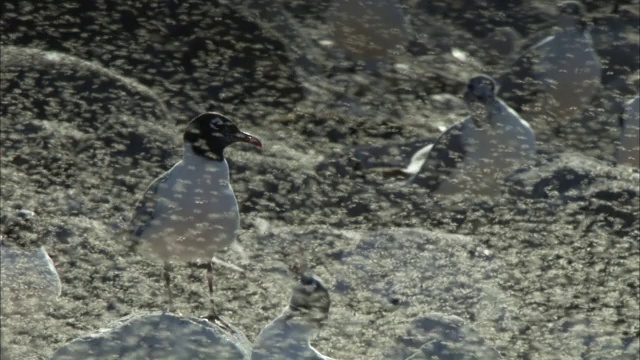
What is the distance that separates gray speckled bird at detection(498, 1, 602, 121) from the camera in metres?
1.63

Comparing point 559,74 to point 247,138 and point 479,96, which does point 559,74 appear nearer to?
point 479,96

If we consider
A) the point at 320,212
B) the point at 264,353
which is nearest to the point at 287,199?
the point at 320,212

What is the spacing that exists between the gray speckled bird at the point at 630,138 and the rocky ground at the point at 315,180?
17mm

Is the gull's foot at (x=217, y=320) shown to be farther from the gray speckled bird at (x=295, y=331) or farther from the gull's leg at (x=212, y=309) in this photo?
the gray speckled bird at (x=295, y=331)

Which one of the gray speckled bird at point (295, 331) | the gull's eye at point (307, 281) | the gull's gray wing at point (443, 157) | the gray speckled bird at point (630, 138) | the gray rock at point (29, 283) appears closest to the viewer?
the gray speckled bird at point (295, 331)

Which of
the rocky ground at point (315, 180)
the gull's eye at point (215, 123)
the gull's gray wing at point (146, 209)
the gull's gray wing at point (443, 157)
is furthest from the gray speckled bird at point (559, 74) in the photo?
the gull's gray wing at point (146, 209)

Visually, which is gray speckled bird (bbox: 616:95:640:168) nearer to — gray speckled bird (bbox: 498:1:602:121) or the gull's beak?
gray speckled bird (bbox: 498:1:602:121)

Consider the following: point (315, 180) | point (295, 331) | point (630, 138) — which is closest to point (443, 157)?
point (315, 180)

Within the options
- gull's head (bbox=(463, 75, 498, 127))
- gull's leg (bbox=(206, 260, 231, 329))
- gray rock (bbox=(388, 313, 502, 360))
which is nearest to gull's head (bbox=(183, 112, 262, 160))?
gull's leg (bbox=(206, 260, 231, 329))

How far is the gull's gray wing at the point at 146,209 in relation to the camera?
1.16 metres

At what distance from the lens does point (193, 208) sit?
3.83ft

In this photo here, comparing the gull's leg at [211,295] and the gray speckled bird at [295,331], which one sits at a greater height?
the gray speckled bird at [295,331]

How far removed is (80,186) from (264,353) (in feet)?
1.50

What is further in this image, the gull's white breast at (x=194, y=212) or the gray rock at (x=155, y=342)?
the gull's white breast at (x=194, y=212)
